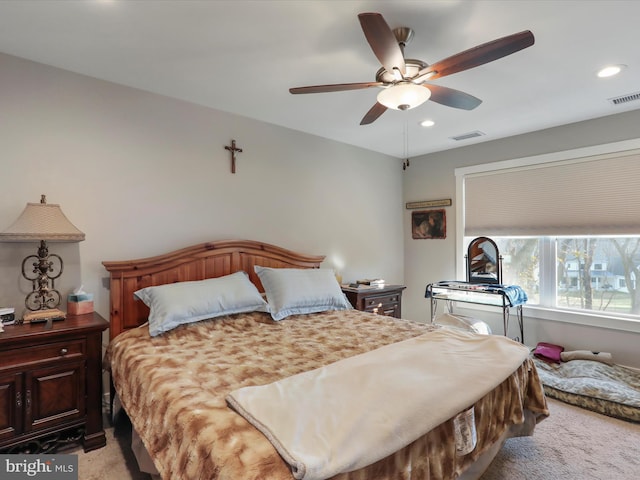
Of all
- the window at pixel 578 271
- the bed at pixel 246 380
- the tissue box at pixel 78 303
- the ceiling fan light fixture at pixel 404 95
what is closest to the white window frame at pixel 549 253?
the window at pixel 578 271

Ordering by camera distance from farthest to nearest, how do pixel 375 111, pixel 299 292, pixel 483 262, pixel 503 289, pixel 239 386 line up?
pixel 483 262 → pixel 503 289 → pixel 299 292 → pixel 375 111 → pixel 239 386

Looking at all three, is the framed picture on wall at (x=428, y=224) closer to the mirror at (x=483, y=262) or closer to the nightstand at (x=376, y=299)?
the mirror at (x=483, y=262)

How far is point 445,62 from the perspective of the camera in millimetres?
1812

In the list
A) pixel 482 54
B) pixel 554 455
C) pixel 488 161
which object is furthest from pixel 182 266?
pixel 488 161

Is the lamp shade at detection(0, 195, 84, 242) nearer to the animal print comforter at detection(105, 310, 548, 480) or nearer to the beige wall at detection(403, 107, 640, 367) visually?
the animal print comforter at detection(105, 310, 548, 480)

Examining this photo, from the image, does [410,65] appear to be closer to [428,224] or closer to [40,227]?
[40,227]

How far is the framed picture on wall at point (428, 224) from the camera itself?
4711 mm

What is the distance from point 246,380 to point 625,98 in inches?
151

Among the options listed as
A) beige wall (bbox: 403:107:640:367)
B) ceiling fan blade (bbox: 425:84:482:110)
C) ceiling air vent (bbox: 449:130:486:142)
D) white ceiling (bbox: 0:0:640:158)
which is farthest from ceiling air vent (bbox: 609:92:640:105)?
ceiling fan blade (bbox: 425:84:482:110)

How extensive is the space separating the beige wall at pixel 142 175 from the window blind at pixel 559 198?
1.80 m

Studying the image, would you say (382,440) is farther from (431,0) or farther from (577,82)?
(577,82)

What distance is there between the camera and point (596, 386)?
283 centimetres

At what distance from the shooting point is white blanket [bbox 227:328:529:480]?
106 centimetres

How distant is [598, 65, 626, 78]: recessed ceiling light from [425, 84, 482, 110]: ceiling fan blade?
3.78 ft
